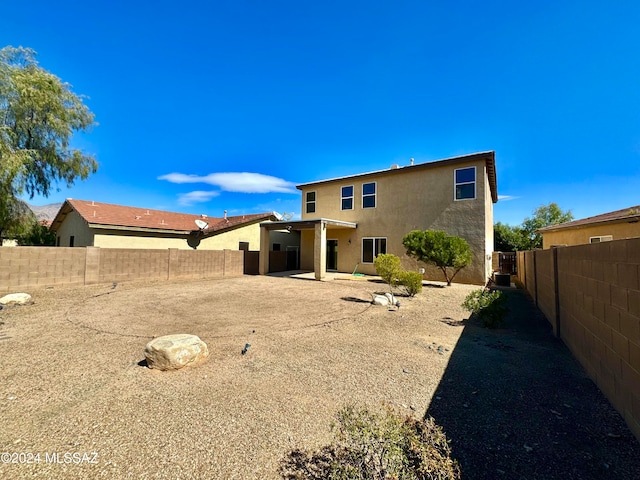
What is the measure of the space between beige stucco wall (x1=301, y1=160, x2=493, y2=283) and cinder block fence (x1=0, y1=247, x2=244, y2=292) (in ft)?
23.4

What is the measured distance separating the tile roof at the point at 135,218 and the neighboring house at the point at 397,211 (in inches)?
208

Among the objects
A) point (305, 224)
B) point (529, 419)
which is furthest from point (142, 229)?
point (529, 419)

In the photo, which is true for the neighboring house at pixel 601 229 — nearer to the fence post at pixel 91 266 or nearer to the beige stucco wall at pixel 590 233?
the beige stucco wall at pixel 590 233

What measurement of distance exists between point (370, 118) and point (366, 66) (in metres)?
3.28

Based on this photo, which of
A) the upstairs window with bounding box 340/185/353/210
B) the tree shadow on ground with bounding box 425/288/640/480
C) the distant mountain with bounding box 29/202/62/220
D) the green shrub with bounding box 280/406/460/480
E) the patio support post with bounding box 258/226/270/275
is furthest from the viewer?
the distant mountain with bounding box 29/202/62/220

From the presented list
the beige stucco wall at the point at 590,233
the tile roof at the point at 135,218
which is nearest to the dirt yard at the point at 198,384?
the tile roof at the point at 135,218

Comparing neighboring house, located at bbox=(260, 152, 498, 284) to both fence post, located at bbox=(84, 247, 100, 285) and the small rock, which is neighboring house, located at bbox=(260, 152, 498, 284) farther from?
fence post, located at bbox=(84, 247, 100, 285)

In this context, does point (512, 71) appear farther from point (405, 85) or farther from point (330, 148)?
point (330, 148)

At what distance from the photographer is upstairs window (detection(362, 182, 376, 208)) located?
1673 cm

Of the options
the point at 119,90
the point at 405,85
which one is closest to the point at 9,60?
the point at 119,90

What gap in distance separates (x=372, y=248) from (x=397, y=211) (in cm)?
268

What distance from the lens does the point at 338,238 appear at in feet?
60.1

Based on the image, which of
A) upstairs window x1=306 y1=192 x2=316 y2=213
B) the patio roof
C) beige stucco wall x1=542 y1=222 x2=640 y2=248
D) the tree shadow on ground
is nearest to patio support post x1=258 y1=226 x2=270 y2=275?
the patio roof

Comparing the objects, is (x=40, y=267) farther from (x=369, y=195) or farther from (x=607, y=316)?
(x=607, y=316)
